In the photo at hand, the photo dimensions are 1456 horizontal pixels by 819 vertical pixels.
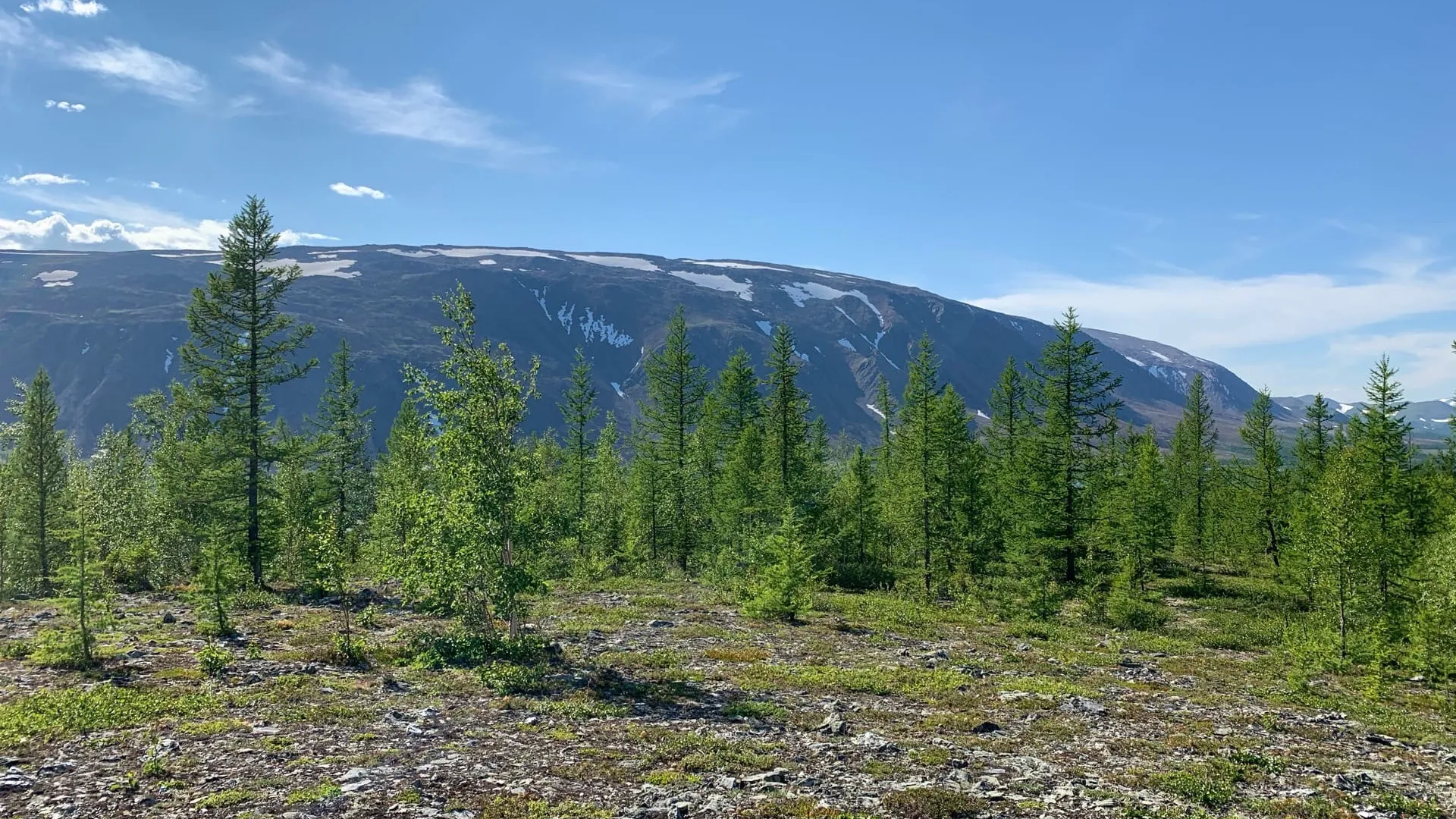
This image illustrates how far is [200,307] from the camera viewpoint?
3034 cm

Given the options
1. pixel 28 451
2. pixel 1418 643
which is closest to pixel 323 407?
pixel 28 451

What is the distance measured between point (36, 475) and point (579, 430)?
28273mm

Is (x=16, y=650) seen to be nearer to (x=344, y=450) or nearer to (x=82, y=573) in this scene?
(x=82, y=573)

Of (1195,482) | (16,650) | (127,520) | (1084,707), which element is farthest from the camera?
(1195,482)

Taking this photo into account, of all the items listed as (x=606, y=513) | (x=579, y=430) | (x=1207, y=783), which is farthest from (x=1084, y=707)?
(x=579, y=430)

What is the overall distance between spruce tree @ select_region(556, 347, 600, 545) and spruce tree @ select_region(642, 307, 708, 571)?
4.16 m

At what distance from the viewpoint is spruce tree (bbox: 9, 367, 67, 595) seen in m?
38.4

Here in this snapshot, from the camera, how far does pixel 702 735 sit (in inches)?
535

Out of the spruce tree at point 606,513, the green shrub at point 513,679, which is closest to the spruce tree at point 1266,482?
the spruce tree at point 606,513

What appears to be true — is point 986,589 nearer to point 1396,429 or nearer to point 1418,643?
point 1418,643

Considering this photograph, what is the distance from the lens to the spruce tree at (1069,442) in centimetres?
3606

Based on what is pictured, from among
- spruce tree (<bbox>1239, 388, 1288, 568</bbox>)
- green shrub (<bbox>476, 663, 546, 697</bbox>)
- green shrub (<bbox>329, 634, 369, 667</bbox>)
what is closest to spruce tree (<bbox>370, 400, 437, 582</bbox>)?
green shrub (<bbox>329, 634, 369, 667</bbox>)

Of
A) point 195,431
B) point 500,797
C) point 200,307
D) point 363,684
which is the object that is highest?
point 200,307

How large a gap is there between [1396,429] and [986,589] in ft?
90.3
